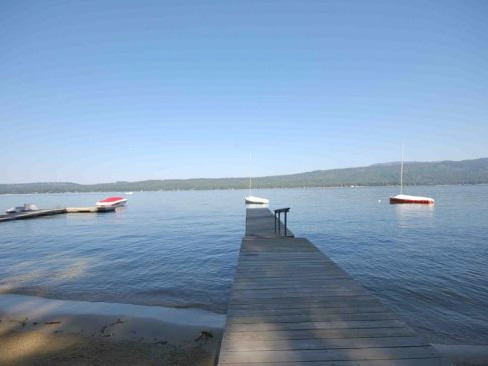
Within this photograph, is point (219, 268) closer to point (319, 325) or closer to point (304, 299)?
point (304, 299)

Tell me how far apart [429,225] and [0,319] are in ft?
112

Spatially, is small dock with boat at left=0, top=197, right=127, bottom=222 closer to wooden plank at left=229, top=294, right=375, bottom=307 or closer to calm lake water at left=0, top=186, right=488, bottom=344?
calm lake water at left=0, top=186, right=488, bottom=344

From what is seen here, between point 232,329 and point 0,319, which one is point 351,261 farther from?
point 0,319

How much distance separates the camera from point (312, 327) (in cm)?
498

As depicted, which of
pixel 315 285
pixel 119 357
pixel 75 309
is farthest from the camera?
pixel 75 309

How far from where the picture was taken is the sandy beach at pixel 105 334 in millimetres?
6461

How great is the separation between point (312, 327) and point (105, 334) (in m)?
5.66

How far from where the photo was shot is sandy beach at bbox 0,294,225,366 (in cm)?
646

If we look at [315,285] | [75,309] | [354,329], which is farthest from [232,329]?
[75,309]

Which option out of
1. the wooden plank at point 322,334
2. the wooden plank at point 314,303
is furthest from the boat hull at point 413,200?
the wooden plank at point 322,334

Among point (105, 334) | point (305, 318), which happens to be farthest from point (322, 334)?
point (105, 334)

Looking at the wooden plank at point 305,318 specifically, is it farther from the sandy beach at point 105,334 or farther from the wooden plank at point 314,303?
the sandy beach at point 105,334

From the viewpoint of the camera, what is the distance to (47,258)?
1792 centimetres

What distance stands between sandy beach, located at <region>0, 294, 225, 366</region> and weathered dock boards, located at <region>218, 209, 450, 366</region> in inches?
68.2
